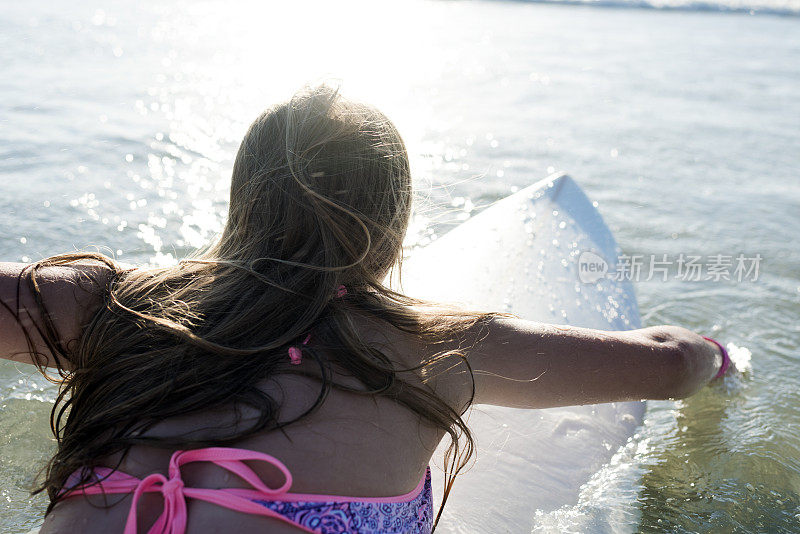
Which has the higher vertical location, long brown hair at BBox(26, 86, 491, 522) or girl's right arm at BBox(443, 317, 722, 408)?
long brown hair at BBox(26, 86, 491, 522)

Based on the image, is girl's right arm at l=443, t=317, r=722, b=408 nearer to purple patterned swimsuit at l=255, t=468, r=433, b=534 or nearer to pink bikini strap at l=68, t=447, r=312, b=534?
purple patterned swimsuit at l=255, t=468, r=433, b=534

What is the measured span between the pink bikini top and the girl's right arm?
0.28 metres

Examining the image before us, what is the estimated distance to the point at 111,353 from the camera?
1.12 m

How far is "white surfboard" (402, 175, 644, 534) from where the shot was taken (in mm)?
1724

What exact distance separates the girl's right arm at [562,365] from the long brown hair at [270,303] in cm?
6

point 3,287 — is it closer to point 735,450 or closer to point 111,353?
point 111,353

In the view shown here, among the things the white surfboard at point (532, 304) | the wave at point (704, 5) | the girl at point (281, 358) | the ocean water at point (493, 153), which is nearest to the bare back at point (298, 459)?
the girl at point (281, 358)

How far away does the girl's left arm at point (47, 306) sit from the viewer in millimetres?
1158

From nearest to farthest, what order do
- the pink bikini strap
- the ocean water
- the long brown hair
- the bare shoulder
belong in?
the pink bikini strap < the long brown hair < the bare shoulder < the ocean water

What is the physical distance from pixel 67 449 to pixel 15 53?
4.91 meters

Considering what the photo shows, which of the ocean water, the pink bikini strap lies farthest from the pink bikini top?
the ocean water

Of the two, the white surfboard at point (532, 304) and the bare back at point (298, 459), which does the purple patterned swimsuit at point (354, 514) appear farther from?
the white surfboard at point (532, 304)

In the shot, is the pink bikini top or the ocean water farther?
the ocean water

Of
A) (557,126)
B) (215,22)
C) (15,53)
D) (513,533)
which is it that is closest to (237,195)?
(513,533)
